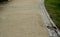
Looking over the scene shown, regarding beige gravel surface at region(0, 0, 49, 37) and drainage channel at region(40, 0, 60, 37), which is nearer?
drainage channel at region(40, 0, 60, 37)

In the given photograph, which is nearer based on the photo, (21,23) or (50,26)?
(50,26)

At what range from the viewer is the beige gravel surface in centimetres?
675

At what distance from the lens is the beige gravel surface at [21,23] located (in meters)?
6.75

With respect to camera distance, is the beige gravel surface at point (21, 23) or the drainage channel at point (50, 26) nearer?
the drainage channel at point (50, 26)

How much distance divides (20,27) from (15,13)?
2185 mm

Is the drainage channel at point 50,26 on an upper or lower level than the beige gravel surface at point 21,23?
upper

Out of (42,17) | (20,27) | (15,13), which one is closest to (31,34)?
(20,27)

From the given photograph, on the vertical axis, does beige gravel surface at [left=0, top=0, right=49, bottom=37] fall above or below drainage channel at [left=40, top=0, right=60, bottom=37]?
below

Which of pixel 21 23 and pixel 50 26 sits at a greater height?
pixel 50 26

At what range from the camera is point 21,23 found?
792 cm

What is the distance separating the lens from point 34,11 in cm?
993

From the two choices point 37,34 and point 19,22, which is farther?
point 19,22

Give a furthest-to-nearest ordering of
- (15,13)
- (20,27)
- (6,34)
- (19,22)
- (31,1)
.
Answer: (31,1) < (15,13) < (19,22) < (20,27) < (6,34)

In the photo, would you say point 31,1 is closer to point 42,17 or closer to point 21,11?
point 21,11
